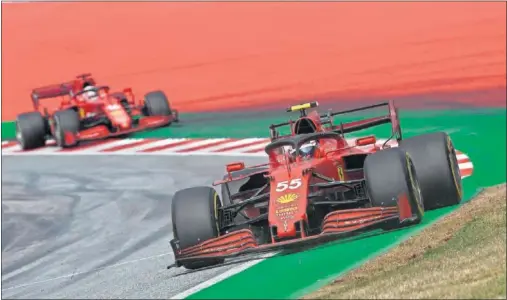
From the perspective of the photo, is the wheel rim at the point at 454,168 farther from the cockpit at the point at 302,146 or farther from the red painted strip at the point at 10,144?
the red painted strip at the point at 10,144

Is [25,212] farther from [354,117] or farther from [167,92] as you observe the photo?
[167,92]

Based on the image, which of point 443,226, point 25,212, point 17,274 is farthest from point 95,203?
point 443,226

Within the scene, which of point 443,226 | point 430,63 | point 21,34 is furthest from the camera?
point 21,34

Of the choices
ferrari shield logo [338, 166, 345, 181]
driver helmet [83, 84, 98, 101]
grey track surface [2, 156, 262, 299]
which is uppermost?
driver helmet [83, 84, 98, 101]

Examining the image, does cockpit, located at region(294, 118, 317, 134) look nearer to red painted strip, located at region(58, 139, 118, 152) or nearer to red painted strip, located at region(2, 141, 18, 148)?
red painted strip, located at region(58, 139, 118, 152)

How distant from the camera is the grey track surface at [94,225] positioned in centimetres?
1405

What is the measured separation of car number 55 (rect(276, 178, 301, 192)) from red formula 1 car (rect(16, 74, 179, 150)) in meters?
10.7

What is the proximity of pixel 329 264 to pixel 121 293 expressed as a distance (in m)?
2.37

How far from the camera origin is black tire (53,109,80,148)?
23547 millimetres

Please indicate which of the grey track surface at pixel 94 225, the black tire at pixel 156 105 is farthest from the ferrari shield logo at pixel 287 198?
the black tire at pixel 156 105

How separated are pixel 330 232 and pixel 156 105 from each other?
12.8 meters

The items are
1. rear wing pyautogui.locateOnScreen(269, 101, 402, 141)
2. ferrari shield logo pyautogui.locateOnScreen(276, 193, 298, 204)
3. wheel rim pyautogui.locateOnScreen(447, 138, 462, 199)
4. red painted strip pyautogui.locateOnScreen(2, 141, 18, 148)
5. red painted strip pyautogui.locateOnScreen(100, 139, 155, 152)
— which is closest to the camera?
ferrari shield logo pyautogui.locateOnScreen(276, 193, 298, 204)

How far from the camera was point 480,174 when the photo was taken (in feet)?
58.7

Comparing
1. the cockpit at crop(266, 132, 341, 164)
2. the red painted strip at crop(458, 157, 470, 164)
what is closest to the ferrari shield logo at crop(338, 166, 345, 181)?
the cockpit at crop(266, 132, 341, 164)
